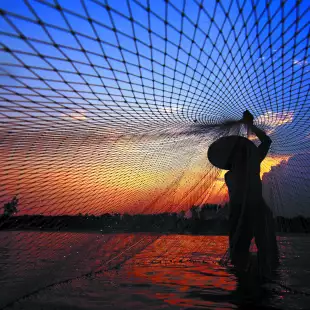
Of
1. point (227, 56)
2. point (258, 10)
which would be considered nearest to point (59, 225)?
point (227, 56)

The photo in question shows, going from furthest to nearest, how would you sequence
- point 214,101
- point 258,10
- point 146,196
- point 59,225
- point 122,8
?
point 146,196
point 59,225
point 214,101
point 258,10
point 122,8

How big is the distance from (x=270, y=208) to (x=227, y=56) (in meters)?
3.26

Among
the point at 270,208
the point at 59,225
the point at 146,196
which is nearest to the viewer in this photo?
the point at 270,208

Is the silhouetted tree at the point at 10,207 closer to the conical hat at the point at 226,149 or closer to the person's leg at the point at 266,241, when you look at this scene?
the conical hat at the point at 226,149

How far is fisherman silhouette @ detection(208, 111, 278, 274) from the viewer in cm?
692

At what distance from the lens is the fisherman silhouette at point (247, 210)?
6918 millimetres

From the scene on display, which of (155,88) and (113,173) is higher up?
(155,88)

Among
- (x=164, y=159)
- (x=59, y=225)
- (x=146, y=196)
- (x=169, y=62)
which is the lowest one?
(x=59, y=225)

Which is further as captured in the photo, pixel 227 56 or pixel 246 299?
pixel 227 56

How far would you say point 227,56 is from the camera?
652cm

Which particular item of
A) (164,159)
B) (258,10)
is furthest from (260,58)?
(164,159)

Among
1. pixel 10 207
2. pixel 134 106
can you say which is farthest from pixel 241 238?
pixel 10 207

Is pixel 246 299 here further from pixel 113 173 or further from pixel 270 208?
pixel 113 173

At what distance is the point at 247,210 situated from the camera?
23.3 ft
